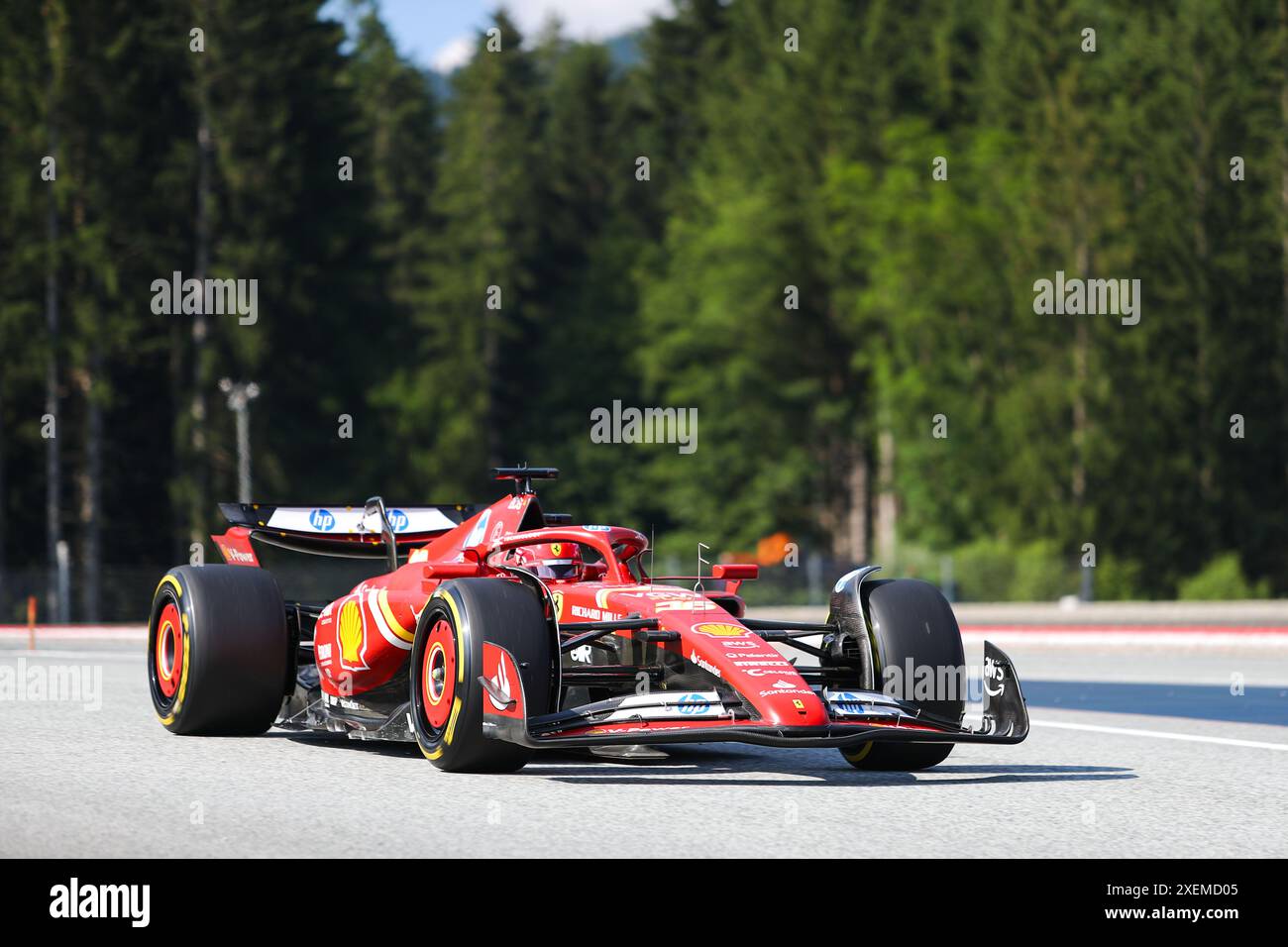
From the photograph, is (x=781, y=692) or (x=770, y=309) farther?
(x=770, y=309)

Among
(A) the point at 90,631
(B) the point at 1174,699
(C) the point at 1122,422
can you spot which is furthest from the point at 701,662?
(C) the point at 1122,422

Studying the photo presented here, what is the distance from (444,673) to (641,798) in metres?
1.53

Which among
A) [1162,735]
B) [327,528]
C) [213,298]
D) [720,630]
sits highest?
[213,298]

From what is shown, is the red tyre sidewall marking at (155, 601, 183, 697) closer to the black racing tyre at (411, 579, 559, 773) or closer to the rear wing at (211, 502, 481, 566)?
the rear wing at (211, 502, 481, 566)

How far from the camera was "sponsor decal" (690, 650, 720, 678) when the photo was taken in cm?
992

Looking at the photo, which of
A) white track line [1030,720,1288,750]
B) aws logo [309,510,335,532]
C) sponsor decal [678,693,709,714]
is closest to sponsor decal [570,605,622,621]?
sponsor decal [678,693,709,714]

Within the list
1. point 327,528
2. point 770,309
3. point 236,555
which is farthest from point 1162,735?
point 770,309

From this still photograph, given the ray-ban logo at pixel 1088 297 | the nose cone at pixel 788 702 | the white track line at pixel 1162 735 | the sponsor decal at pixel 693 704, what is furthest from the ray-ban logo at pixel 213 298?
the nose cone at pixel 788 702

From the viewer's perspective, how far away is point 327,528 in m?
13.8

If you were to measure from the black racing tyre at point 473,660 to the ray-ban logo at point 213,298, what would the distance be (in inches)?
1991

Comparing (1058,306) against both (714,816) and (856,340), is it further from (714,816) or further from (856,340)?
(714,816)

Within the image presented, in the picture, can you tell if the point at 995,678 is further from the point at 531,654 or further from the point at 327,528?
the point at 327,528
